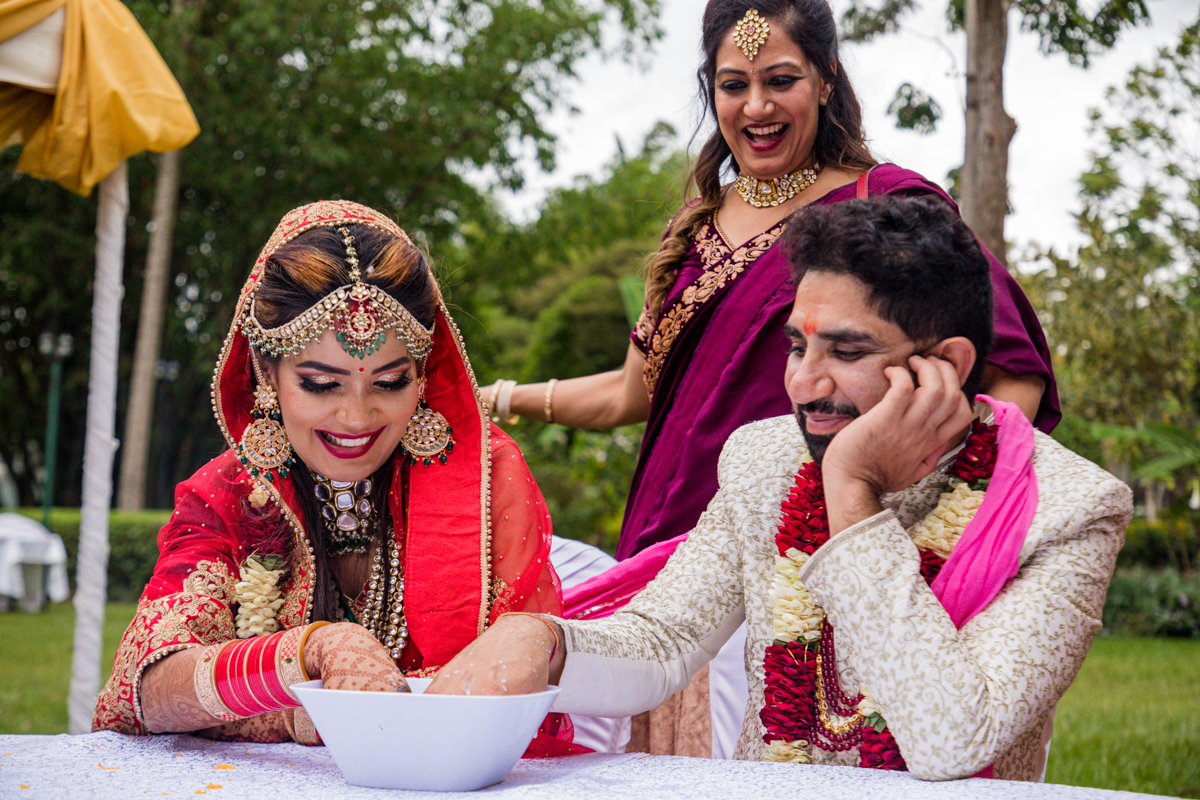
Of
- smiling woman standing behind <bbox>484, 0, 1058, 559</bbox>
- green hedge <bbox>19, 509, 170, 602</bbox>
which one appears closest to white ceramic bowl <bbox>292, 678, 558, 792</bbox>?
smiling woman standing behind <bbox>484, 0, 1058, 559</bbox>

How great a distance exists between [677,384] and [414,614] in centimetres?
112

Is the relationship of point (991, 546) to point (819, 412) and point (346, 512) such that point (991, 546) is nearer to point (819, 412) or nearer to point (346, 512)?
point (819, 412)

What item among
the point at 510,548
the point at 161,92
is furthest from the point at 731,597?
the point at 161,92

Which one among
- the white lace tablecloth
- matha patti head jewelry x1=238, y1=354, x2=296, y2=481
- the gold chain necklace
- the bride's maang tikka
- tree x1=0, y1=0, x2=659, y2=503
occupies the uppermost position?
tree x1=0, y1=0, x2=659, y2=503

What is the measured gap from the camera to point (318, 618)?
2.22 metres

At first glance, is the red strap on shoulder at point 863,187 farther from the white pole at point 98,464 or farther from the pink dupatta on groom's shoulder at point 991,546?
the white pole at point 98,464

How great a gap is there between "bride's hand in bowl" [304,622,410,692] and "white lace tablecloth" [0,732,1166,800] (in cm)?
13

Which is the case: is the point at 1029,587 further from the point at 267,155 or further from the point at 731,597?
the point at 267,155

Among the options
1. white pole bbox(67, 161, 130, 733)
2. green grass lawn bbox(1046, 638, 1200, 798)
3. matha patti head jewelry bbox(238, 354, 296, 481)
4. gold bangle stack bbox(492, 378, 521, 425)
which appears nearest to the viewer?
matha patti head jewelry bbox(238, 354, 296, 481)

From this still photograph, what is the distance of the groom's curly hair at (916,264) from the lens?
1793mm

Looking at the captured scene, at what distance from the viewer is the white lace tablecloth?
1336mm

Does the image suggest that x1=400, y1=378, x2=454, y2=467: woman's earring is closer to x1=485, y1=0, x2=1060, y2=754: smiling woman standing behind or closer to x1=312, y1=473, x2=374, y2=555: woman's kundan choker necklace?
x1=312, y1=473, x2=374, y2=555: woman's kundan choker necklace

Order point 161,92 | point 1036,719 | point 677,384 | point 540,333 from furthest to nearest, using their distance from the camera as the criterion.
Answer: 1. point 540,333
2. point 161,92
3. point 677,384
4. point 1036,719

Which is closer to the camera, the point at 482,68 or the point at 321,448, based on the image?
the point at 321,448
